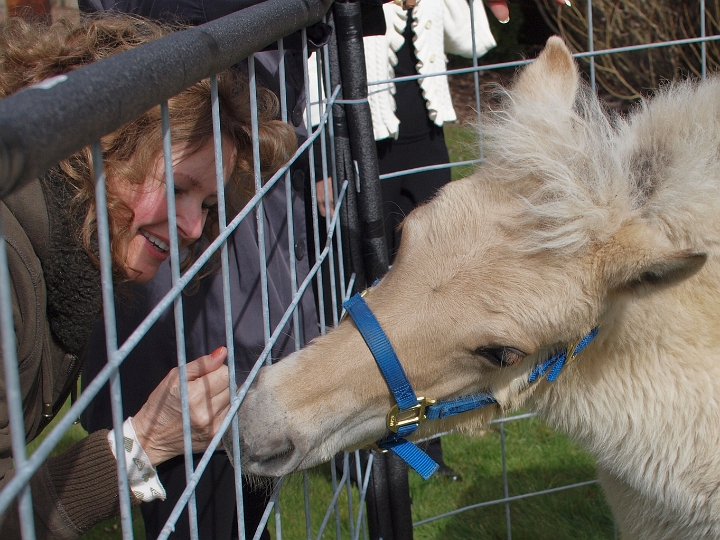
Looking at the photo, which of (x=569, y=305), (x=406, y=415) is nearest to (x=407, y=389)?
(x=406, y=415)

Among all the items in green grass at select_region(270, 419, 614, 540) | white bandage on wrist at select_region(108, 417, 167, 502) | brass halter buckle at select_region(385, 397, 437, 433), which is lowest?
green grass at select_region(270, 419, 614, 540)

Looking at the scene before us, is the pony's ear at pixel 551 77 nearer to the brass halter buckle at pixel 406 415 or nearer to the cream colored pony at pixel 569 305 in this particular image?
the cream colored pony at pixel 569 305

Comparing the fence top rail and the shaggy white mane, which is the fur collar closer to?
the fence top rail

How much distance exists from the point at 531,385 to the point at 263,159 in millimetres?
975

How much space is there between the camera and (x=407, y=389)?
67.9 inches

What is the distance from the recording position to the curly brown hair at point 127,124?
5.17ft

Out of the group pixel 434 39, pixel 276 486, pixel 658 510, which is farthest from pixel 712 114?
pixel 434 39

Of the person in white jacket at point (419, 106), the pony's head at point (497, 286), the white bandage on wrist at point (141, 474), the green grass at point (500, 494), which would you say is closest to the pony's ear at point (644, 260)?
the pony's head at point (497, 286)

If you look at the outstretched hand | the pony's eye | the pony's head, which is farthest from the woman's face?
the outstretched hand

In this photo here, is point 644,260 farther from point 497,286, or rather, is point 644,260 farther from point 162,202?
point 162,202

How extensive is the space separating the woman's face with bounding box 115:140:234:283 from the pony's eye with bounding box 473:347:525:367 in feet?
2.65

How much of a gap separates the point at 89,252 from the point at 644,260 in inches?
48.0

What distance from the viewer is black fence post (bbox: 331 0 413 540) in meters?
2.05

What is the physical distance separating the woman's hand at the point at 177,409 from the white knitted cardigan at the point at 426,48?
168 centimetres
